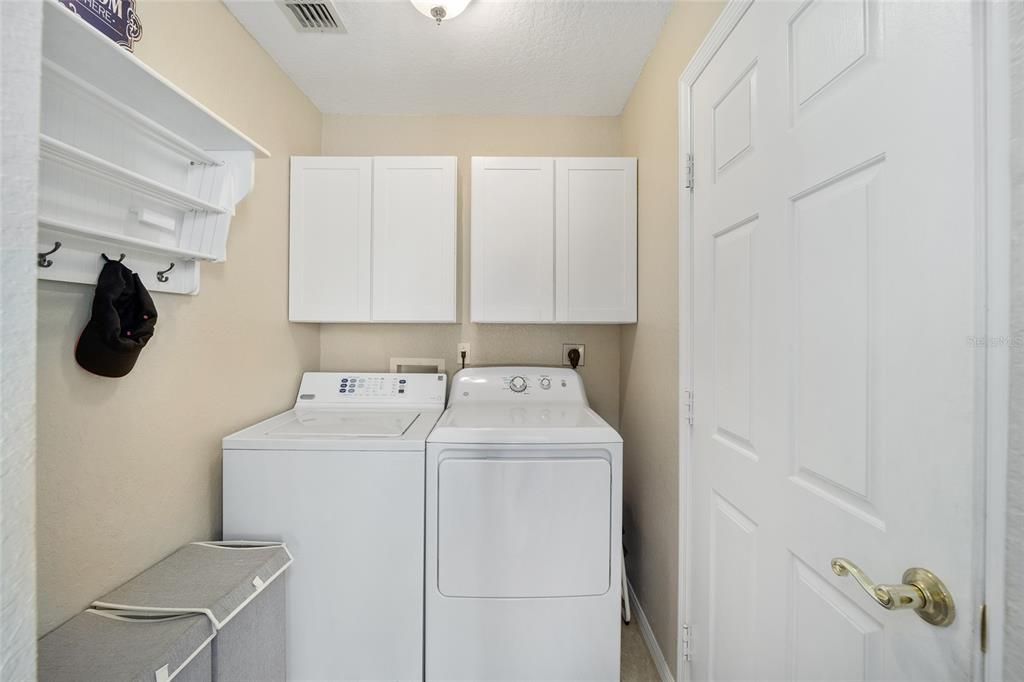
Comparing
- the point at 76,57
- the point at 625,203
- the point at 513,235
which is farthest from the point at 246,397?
the point at 625,203

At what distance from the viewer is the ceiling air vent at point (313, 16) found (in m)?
1.50

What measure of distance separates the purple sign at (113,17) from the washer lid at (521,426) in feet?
4.73

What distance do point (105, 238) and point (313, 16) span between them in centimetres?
126

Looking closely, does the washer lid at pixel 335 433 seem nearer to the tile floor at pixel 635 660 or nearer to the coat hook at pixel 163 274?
the coat hook at pixel 163 274

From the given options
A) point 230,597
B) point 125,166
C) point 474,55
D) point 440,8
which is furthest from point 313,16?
point 230,597

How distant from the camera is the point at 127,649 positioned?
88cm

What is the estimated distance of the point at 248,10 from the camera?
5.04 feet

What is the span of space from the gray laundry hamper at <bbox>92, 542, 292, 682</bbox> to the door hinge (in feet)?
4.87

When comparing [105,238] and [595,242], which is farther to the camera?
[595,242]

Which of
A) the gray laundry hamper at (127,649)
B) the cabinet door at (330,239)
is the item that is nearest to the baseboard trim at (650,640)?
the gray laundry hamper at (127,649)

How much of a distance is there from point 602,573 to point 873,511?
99 centimetres

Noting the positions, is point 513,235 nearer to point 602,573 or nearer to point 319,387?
point 319,387

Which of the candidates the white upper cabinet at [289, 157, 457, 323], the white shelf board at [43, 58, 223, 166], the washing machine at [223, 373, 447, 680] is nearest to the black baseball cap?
the white shelf board at [43, 58, 223, 166]

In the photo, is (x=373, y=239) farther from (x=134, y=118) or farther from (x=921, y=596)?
(x=921, y=596)
